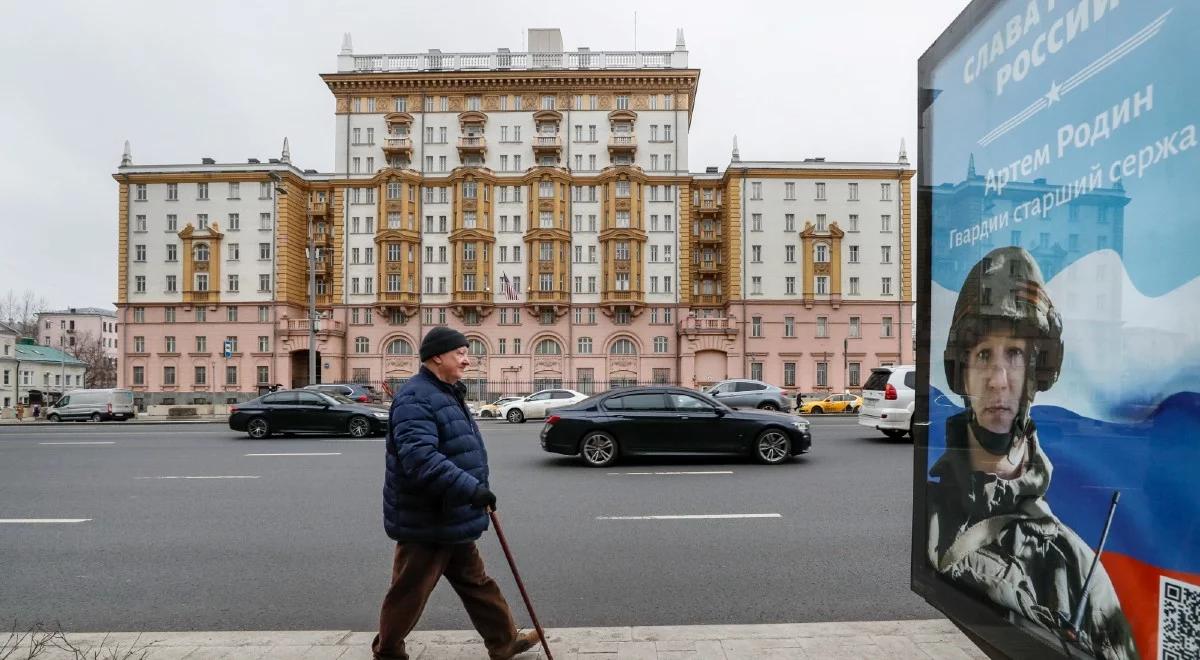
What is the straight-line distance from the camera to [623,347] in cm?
5222

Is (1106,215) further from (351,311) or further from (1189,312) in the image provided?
(351,311)

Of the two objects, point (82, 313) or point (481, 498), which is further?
point (82, 313)

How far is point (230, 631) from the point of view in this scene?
14.3 feet

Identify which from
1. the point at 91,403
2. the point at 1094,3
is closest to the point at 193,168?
the point at 91,403

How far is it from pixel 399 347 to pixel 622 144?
23.8 metres

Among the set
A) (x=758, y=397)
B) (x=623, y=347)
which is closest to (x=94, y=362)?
(x=623, y=347)

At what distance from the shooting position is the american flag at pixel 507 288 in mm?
46125

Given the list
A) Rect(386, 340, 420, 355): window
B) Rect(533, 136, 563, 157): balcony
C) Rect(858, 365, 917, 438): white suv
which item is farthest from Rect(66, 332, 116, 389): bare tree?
Rect(858, 365, 917, 438): white suv

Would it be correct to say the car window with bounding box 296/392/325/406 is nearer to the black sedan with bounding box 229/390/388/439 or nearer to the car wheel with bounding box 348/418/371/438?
the black sedan with bounding box 229/390/388/439

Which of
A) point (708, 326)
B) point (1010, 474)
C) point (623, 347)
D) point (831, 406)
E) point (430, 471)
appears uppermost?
point (708, 326)

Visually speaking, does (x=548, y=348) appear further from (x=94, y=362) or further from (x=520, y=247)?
(x=94, y=362)

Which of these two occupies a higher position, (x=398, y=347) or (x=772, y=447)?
(x=398, y=347)

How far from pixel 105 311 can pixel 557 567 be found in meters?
150

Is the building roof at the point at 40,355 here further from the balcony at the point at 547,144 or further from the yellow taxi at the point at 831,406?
the yellow taxi at the point at 831,406
